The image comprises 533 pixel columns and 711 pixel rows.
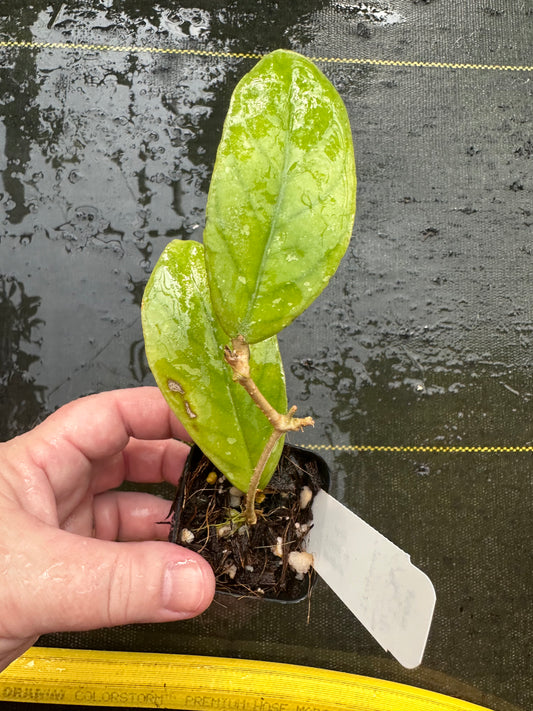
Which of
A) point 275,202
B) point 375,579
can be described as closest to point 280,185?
point 275,202

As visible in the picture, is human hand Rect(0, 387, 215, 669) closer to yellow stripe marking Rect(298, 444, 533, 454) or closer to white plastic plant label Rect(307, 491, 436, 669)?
white plastic plant label Rect(307, 491, 436, 669)

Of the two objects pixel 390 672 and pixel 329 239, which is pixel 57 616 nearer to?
pixel 329 239

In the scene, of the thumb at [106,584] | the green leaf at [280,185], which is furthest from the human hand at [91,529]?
the green leaf at [280,185]

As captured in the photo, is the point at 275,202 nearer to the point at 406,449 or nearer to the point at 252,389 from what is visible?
the point at 252,389

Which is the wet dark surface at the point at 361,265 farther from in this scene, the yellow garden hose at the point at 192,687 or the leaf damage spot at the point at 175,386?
the leaf damage spot at the point at 175,386

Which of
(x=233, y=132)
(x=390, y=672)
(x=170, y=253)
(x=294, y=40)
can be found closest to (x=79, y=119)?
(x=294, y=40)

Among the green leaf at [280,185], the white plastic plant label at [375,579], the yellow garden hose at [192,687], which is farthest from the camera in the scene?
the yellow garden hose at [192,687]

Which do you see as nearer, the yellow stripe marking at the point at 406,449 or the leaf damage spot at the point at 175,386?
the leaf damage spot at the point at 175,386
